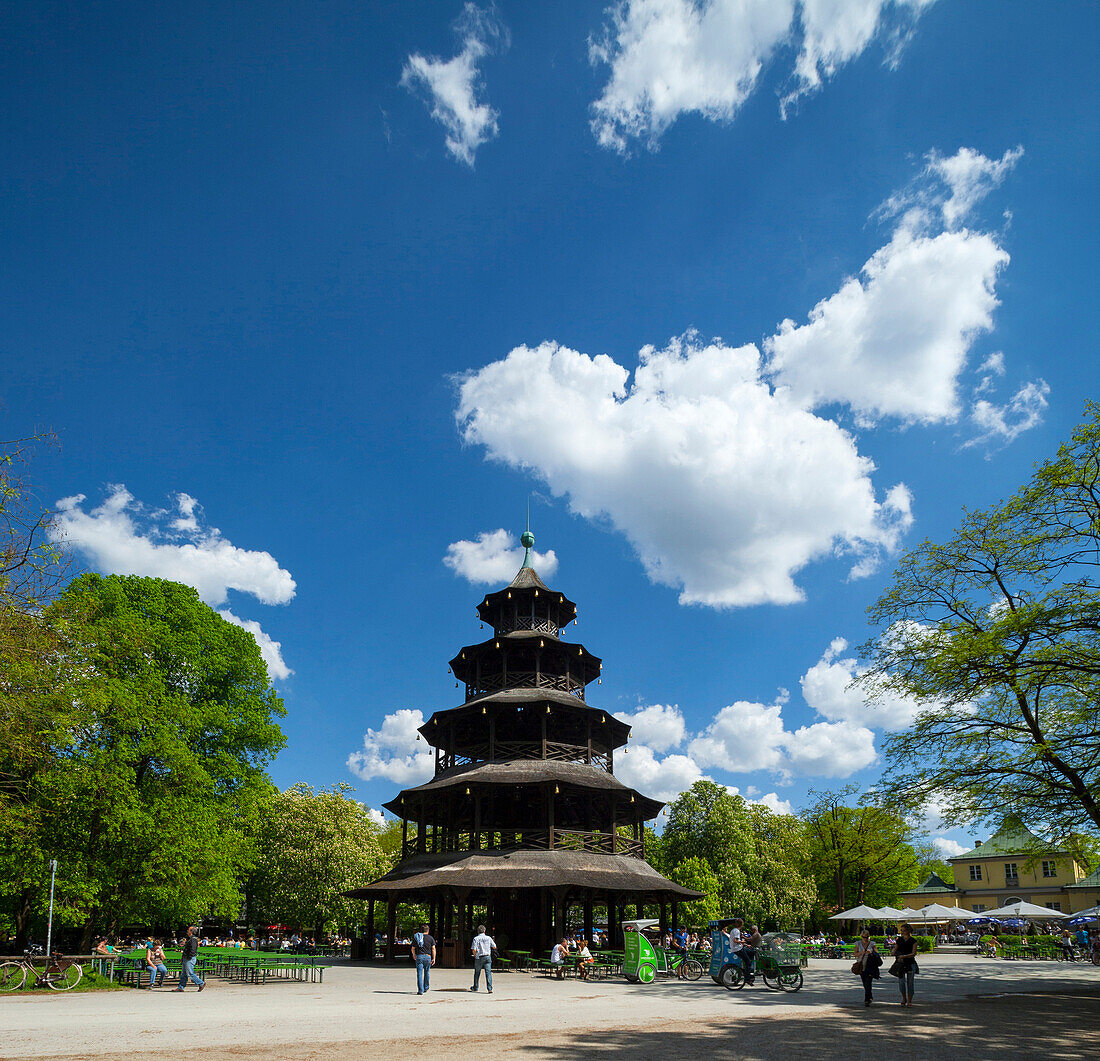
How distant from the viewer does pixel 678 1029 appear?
13.2 meters

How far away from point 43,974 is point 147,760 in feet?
26.6

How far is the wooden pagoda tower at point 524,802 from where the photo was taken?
30.0 meters

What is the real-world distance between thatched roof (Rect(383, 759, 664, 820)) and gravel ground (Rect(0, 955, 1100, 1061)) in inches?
377

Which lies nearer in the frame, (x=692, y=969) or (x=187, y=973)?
(x=187, y=973)

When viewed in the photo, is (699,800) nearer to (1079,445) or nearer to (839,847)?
(839,847)

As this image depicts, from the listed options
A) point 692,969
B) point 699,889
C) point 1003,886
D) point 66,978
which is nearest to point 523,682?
point 692,969


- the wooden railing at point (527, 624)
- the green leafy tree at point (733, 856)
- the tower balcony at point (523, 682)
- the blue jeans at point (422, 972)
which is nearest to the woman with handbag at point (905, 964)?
the blue jeans at point (422, 972)

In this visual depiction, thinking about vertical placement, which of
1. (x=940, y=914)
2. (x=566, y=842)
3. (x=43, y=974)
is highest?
(x=566, y=842)

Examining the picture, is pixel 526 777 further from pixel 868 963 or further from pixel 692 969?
pixel 868 963

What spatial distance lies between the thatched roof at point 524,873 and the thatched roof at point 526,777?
2656mm

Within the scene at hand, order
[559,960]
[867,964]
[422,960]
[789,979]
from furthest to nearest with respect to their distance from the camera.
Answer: [559,960] → [789,979] → [422,960] → [867,964]

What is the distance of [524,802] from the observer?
3716 cm

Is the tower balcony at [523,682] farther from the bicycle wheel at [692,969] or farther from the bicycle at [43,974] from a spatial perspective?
the bicycle at [43,974]

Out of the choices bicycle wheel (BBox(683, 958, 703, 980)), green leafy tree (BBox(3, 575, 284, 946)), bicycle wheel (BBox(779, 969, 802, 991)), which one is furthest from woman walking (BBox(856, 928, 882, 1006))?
green leafy tree (BBox(3, 575, 284, 946))
